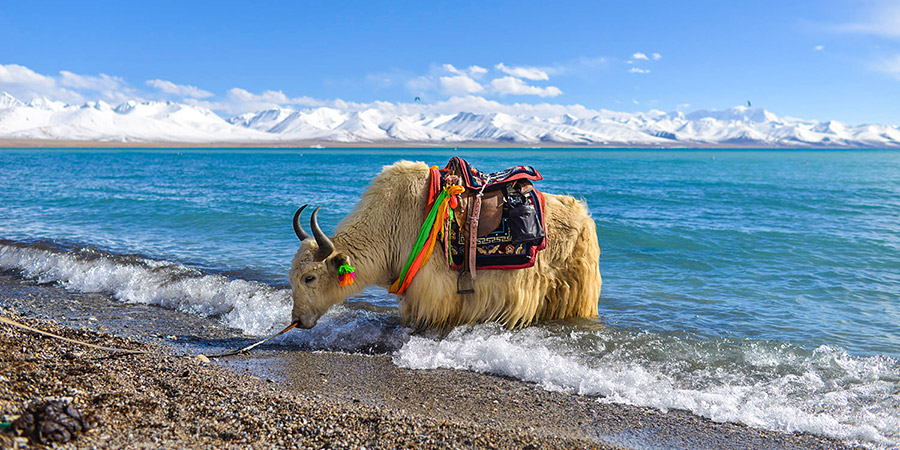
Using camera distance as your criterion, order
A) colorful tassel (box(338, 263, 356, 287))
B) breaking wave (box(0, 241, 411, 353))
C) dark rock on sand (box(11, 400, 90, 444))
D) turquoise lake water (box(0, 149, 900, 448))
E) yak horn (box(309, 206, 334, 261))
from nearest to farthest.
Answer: dark rock on sand (box(11, 400, 90, 444))
turquoise lake water (box(0, 149, 900, 448))
yak horn (box(309, 206, 334, 261))
colorful tassel (box(338, 263, 356, 287))
breaking wave (box(0, 241, 411, 353))

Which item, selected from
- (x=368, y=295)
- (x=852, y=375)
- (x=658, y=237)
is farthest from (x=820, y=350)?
(x=658, y=237)

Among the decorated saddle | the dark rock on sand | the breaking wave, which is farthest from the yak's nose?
the dark rock on sand

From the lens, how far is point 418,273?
17.0 ft

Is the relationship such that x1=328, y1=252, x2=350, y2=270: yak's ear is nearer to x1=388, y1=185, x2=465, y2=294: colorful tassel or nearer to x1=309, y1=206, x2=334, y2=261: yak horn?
x1=309, y1=206, x2=334, y2=261: yak horn

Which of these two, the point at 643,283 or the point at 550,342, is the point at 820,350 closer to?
the point at 550,342

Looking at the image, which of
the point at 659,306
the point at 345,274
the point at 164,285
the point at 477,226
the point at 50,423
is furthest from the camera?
the point at 164,285

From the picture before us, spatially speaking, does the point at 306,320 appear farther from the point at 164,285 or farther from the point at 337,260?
the point at 164,285

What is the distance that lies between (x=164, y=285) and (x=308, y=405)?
4613mm

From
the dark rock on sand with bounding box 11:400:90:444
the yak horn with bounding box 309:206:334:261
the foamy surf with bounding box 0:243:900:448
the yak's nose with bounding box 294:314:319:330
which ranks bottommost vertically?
the foamy surf with bounding box 0:243:900:448

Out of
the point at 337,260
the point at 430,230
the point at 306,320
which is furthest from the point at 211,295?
the point at 430,230

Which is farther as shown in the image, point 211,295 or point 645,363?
point 211,295

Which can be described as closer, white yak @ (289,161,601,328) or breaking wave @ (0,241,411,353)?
white yak @ (289,161,601,328)

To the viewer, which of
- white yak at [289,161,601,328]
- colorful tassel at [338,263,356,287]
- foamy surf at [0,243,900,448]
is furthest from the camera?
white yak at [289,161,601,328]

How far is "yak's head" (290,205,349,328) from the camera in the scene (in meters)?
5.02
